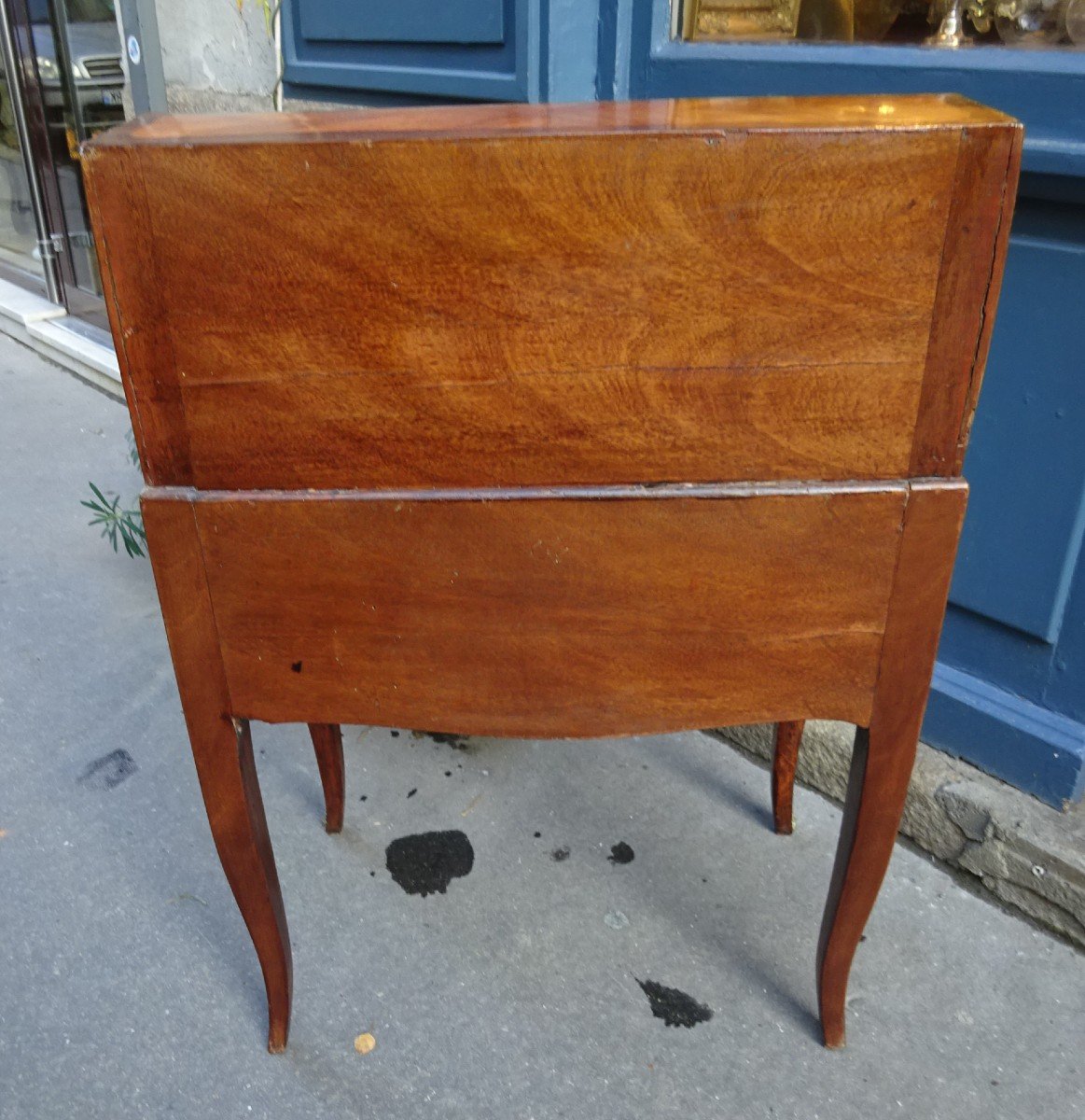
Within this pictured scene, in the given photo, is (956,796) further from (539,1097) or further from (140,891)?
(140,891)

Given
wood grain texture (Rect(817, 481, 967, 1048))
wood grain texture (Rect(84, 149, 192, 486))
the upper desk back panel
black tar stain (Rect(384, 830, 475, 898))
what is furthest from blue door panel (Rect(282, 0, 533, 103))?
black tar stain (Rect(384, 830, 475, 898))

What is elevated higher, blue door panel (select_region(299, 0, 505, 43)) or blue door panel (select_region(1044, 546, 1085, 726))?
blue door panel (select_region(299, 0, 505, 43))

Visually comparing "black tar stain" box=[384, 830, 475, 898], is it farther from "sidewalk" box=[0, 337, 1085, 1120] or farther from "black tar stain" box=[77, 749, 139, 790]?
"black tar stain" box=[77, 749, 139, 790]

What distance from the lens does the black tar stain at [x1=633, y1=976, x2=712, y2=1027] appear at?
151 centimetres

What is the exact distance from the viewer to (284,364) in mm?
979

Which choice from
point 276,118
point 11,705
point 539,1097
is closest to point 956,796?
point 539,1097

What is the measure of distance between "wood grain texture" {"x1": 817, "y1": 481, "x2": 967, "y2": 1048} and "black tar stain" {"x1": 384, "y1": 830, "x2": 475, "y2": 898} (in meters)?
0.66

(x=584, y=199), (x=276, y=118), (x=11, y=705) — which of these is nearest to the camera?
(x=584, y=199)

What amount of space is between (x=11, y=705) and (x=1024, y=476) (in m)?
2.10

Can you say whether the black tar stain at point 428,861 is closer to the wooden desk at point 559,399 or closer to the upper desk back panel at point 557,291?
the wooden desk at point 559,399

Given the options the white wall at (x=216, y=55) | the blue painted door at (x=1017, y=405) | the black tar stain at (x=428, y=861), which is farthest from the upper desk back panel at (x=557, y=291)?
the white wall at (x=216, y=55)

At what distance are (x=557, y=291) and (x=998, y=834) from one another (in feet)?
4.18

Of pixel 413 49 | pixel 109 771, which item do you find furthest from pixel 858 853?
pixel 413 49

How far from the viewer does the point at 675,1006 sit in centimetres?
153
